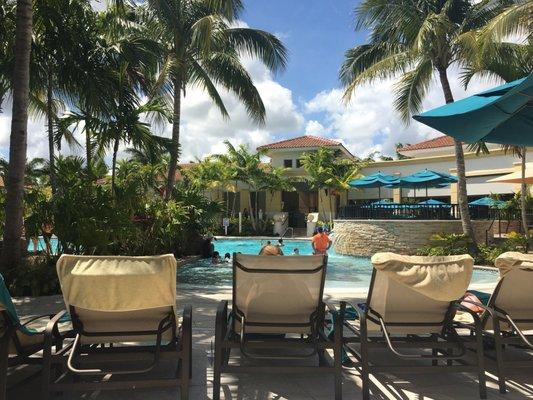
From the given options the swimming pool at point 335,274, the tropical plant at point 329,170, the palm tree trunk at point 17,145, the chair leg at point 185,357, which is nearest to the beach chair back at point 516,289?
the chair leg at point 185,357

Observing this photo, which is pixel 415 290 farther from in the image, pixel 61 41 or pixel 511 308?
pixel 61 41

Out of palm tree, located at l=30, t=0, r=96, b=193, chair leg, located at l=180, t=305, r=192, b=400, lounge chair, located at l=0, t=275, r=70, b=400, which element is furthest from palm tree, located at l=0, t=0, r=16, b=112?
chair leg, located at l=180, t=305, r=192, b=400

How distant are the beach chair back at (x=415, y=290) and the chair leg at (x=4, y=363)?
2.61 meters

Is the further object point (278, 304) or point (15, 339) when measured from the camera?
point (278, 304)

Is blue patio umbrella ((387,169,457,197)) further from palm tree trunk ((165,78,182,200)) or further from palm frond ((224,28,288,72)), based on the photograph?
palm tree trunk ((165,78,182,200))

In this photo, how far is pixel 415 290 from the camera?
3287 millimetres

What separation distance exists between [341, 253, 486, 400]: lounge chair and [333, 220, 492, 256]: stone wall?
1253cm

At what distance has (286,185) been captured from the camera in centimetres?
2927

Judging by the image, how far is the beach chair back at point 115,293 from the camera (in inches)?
119

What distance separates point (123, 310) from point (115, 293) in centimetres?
13

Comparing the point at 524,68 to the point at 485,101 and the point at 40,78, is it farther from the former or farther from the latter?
the point at 40,78

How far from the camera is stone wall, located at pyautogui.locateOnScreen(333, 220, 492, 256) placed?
51.0 feet

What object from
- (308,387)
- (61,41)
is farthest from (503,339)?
(61,41)

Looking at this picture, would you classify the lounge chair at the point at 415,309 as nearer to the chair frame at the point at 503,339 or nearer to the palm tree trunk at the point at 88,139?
the chair frame at the point at 503,339
